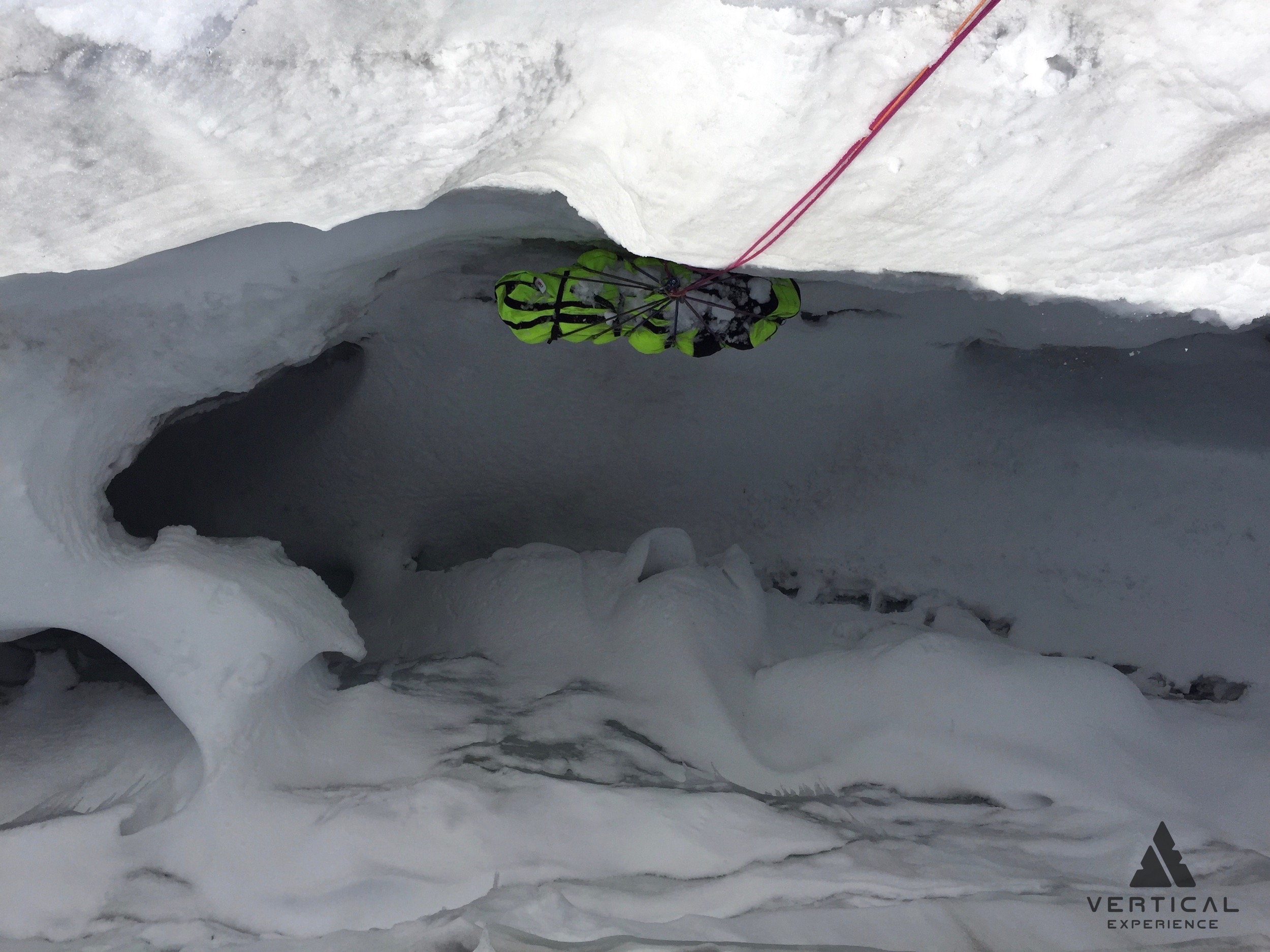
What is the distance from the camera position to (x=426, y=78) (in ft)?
4.04

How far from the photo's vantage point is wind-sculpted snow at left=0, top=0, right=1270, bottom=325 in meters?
1.07

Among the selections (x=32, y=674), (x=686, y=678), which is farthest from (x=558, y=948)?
(x=32, y=674)

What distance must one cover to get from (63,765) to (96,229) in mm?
1384

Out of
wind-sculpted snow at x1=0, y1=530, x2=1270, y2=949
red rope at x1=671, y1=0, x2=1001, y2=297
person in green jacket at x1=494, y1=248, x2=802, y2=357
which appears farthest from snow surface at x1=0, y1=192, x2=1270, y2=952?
red rope at x1=671, y1=0, x2=1001, y2=297

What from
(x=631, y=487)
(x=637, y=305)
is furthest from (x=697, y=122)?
(x=631, y=487)

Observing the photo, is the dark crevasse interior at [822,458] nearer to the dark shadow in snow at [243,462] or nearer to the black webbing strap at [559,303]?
the dark shadow in snow at [243,462]

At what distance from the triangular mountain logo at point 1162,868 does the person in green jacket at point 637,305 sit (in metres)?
1.52

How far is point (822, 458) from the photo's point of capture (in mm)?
3121

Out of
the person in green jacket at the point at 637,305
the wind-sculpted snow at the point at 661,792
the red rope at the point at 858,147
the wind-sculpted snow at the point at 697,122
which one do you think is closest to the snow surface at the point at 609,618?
the wind-sculpted snow at the point at 661,792

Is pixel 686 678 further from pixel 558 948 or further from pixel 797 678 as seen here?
pixel 558 948

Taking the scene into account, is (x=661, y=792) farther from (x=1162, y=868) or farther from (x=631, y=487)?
(x=631, y=487)

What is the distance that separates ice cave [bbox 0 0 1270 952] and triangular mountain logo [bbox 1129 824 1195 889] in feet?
0.04

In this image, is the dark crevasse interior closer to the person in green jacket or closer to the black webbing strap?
the person in green jacket

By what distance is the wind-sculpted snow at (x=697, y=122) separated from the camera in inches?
42.1
